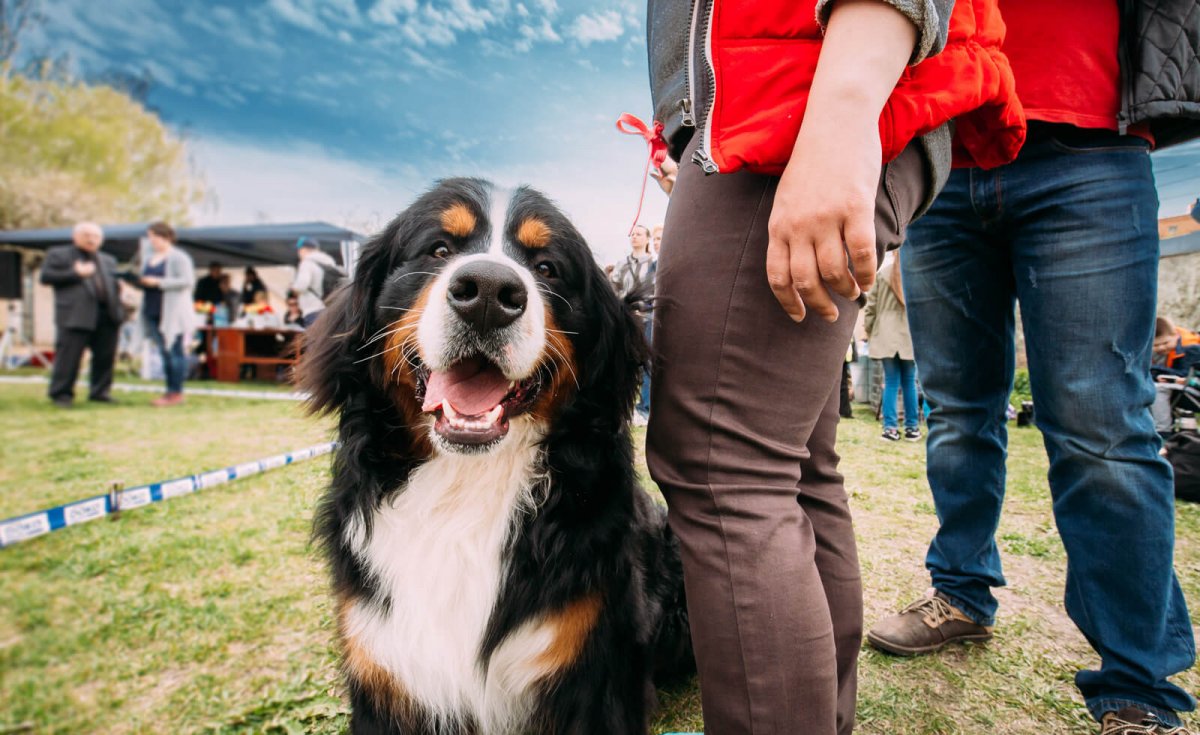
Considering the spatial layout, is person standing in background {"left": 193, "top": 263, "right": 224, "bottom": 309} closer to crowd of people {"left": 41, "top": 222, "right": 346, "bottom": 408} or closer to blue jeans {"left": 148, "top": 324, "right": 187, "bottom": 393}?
crowd of people {"left": 41, "top": 222, "right": 346, "bottom": 408}

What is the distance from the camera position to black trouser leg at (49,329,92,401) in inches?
96.3

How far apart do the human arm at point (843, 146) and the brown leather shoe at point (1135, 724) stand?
4.67ft

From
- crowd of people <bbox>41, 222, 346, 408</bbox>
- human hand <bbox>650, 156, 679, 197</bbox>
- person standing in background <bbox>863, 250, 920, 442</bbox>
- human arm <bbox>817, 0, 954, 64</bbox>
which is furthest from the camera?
person standing in background <bbox>863, 250, 920, 442</bbox>

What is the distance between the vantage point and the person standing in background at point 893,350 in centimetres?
528

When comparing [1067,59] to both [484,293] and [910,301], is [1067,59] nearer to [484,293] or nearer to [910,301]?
[910,301]

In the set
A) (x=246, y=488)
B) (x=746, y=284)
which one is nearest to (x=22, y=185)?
(x=746, y=284)

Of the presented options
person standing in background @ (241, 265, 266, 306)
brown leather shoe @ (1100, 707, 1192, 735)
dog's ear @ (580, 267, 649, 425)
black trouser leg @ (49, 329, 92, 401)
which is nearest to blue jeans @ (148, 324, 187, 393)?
black trouser leg @ (49, 329, 92, 401)

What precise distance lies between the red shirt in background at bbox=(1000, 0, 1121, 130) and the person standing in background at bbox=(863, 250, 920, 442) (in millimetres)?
4042

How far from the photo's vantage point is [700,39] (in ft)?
2.85

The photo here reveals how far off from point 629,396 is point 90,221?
5.11 feet

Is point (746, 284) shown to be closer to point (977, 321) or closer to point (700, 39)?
point (700, 39)

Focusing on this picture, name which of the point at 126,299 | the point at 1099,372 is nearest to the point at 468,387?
the point at 1099,372

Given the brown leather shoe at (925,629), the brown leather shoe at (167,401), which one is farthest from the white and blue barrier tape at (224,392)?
the brown leather shoe at (925,629)

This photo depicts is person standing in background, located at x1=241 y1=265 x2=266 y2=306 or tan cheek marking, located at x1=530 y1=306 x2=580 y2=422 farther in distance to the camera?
person standing in background, located at x1=241 y1=265 x2=266 y2=306
